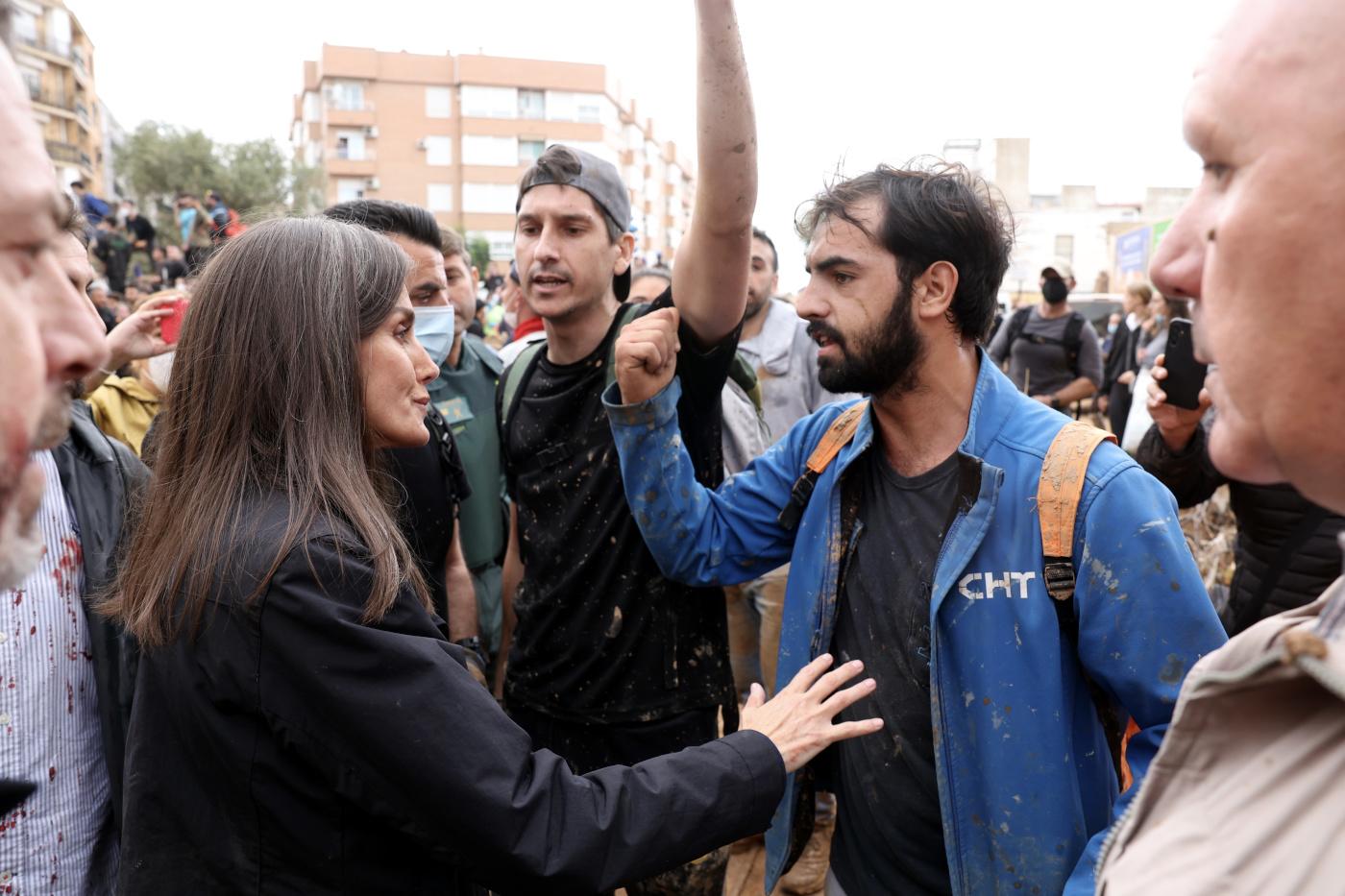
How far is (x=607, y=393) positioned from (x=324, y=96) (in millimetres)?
62848

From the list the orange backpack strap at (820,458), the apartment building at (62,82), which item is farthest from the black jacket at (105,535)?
the apartment building at (62,82)

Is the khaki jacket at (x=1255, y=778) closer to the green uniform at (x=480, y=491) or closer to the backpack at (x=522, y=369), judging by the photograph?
the backpack at (x=522, y=369)

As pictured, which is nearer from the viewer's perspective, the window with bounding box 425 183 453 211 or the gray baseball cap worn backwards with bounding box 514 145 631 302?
the gray baseball cap worn backwards with bounding box 514 145 631 302

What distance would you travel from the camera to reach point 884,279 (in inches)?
89.0

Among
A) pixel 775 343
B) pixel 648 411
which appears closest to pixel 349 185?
pixel 775 343

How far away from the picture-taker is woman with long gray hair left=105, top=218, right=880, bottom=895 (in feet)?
4.59

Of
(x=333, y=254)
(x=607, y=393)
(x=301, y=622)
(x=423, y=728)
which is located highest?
(x=333, y=254)

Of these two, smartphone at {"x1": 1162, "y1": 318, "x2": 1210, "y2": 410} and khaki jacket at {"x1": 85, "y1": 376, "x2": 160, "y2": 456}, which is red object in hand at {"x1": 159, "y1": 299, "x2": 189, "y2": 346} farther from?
smartphone at {"x1": 1162, "y1": 318, "x2": 1210, "y2": 410}

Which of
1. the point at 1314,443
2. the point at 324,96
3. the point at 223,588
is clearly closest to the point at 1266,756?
the point at 1314,443

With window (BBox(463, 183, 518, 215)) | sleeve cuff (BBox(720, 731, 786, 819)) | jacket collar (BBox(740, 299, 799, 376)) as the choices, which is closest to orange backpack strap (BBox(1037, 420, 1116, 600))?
sleeve cuff (BBox(720, 731, 786, 819))

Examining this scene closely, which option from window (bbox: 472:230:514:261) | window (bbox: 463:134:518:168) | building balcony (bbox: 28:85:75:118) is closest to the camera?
building balcony (bbox: 28:85:75:118)

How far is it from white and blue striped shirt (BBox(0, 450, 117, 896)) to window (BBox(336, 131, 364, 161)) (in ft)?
201

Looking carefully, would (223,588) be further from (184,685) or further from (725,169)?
(725,169)

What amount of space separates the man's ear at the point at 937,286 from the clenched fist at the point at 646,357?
0.64 m
